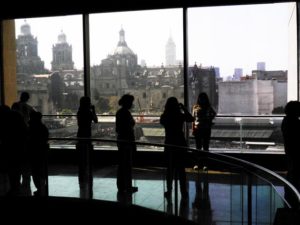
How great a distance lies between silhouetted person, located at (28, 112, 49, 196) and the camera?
610cm

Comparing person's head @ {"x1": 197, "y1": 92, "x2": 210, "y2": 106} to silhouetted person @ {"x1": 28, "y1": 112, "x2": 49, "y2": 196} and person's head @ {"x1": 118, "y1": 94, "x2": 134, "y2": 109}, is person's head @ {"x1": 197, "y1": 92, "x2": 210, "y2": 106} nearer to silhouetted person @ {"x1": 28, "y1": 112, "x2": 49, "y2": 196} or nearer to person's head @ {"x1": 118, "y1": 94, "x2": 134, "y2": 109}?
person's head @ {"x1": 118, "y1": 94, "x2": 134, "y2": 109}

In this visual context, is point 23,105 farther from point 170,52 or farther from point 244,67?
point 244,67

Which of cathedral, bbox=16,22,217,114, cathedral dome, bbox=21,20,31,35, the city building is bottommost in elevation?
cathedral, bbox=16,22,217,114

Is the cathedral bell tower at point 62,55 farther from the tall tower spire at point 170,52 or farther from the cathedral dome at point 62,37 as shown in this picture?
the tall tower spire at point 170,52

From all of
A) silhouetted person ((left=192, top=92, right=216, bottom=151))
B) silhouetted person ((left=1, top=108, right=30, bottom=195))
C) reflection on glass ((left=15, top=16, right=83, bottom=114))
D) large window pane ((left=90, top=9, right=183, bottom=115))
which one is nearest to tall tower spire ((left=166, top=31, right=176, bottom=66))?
large window pane ((left=90, top=9, right=183, bottom=115))

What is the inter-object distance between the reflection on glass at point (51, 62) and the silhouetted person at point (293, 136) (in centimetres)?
563

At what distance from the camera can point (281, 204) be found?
3.76m

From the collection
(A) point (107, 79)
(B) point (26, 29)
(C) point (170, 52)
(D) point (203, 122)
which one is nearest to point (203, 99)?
(D) point (203, 122)

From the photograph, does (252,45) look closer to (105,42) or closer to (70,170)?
(105,42)

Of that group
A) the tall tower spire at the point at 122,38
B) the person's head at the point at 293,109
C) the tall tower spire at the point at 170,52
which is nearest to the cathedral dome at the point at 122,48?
the tall tower spire at the point at 122,38

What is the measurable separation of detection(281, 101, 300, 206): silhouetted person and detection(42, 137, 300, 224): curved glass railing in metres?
1.04

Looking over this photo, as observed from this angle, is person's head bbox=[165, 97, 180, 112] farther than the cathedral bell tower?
No

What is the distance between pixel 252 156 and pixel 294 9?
119 inches

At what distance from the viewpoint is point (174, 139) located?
6332mm
